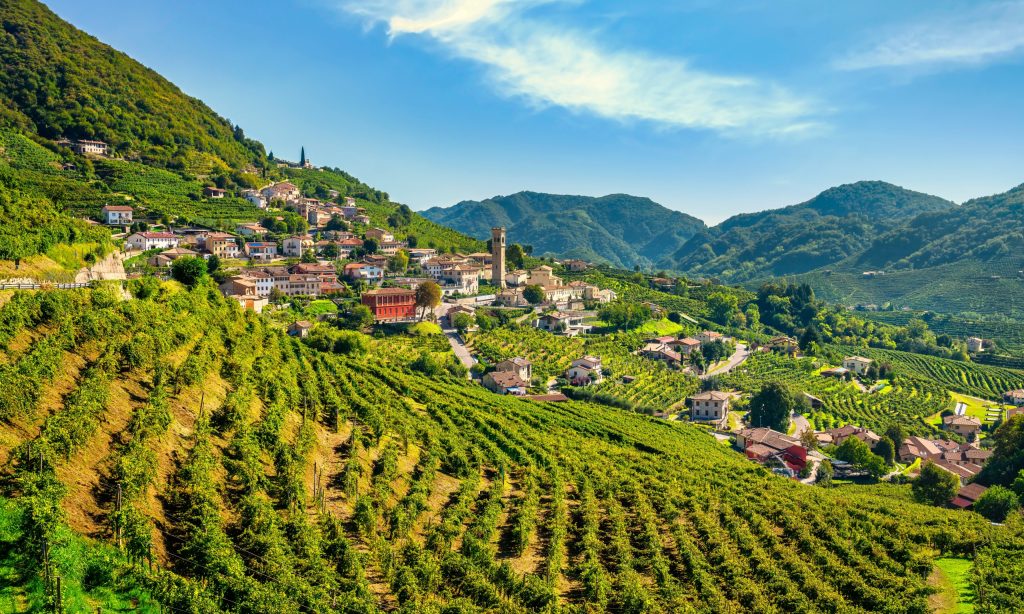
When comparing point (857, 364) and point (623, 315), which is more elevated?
point (623, 315)

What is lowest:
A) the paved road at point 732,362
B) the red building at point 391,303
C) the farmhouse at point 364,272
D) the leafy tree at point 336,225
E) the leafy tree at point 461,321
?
the paved road at point 732,362

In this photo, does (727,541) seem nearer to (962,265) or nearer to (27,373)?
(27,373)

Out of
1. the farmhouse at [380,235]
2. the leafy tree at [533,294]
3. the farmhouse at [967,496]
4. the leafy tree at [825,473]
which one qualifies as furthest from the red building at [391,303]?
the farmhouse at [967,496]

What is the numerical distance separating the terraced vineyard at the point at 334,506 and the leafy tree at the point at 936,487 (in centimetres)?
676

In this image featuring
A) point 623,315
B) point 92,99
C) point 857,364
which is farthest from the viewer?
point 92,99

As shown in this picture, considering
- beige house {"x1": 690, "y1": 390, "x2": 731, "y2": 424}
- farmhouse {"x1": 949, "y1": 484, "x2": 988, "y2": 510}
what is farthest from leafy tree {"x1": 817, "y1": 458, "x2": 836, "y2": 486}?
beige house {"x1": 690, "y1": 390, "x2": 731, "y2": 424}

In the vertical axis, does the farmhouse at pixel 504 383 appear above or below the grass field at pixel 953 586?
above

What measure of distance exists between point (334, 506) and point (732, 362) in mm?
71786

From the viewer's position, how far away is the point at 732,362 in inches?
3187

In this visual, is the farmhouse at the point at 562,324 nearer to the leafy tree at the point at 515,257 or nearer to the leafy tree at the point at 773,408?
the leafy tree at the point at 515,257

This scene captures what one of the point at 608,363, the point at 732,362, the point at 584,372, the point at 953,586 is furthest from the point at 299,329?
the point at 732,362

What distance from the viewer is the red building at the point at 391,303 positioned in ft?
192

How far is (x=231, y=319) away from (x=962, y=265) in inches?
8444

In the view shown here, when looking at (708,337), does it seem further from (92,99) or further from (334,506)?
(92,99)
